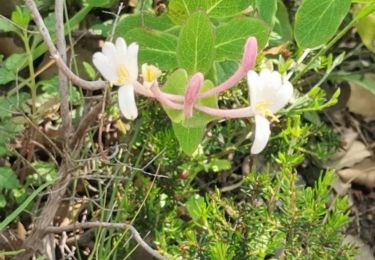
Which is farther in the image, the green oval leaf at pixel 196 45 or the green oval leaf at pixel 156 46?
the green oval leaf at pixel 156 46

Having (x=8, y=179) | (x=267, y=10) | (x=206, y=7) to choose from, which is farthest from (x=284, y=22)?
(x=8, y=179)

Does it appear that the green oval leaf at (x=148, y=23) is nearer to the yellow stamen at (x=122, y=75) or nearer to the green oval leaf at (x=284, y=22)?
the yellow stamen at (x=122, y=75)

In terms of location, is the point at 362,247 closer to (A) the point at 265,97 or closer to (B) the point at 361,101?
(B) the point at 361,101

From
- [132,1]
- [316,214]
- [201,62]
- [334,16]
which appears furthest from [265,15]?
[132,1]

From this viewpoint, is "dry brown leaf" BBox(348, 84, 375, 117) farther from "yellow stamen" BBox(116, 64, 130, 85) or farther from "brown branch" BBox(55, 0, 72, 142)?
"yellow stamen" BBox(116, 64, 130, 85)

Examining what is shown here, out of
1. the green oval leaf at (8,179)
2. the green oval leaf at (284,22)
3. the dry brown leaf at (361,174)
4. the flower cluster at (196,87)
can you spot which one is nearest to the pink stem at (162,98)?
the flower cluster at (196,87)

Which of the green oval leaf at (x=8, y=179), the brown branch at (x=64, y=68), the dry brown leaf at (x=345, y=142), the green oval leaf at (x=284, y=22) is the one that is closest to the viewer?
the brown branch at (x=64, y=68)

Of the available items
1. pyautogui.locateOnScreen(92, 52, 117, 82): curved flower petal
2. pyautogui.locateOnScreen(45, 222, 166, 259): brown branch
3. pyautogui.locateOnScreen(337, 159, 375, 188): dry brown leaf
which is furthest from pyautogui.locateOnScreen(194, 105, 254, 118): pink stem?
pyautogui.locateOnScreen(337, 159, 375, 188): dry brown leaf
